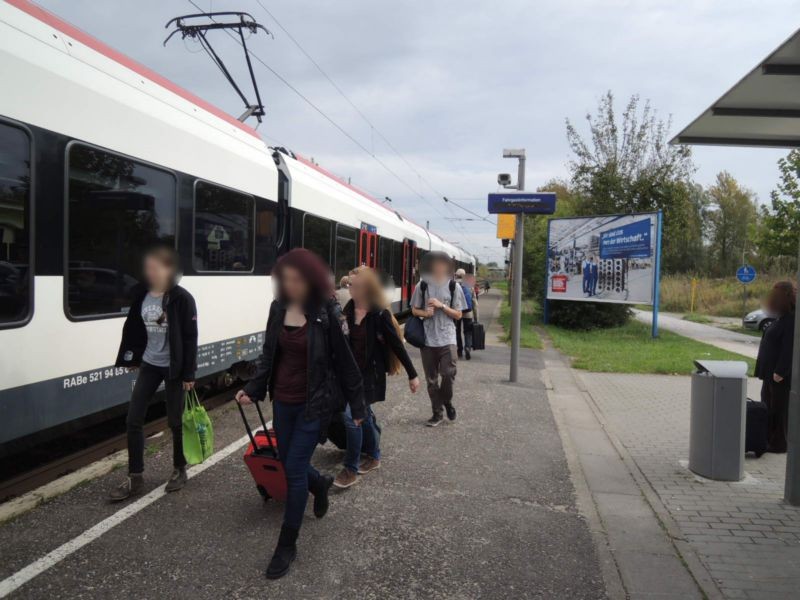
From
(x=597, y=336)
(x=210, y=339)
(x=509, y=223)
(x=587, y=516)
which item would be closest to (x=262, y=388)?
(x=587, y=516)

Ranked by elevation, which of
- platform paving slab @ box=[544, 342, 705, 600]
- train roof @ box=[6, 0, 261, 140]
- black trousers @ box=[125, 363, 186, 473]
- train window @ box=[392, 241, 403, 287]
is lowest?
platform paving slab @ box=[544, 342, 705, 600]

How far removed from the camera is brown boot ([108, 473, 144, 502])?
4.18 metres

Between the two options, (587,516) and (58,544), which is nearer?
(58,544)

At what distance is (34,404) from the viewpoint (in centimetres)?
399

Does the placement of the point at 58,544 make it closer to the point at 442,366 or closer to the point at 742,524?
the point at 442,366

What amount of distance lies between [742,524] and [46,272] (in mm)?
4840

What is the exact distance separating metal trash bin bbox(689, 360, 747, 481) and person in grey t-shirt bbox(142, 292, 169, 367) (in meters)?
4.15

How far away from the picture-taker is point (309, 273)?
11.0 feet

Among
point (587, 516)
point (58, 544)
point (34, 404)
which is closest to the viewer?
point (58, 544)

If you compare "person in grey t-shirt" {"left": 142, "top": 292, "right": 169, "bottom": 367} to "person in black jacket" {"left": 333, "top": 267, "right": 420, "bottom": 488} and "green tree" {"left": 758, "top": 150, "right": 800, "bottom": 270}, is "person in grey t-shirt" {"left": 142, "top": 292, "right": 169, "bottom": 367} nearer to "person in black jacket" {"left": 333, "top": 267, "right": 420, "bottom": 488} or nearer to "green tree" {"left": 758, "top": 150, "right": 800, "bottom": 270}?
"person in black jacket" {"left": 333, "top": 267, "right": 420, "bottom": 488}

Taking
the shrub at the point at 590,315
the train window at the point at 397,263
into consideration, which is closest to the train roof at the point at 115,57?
the train window at the point at 397,263

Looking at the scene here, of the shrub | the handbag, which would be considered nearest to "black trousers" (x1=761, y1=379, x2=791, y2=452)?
the handbag

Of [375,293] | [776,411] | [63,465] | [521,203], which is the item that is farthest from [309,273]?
[521,203]

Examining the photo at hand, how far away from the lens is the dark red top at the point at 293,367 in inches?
134
